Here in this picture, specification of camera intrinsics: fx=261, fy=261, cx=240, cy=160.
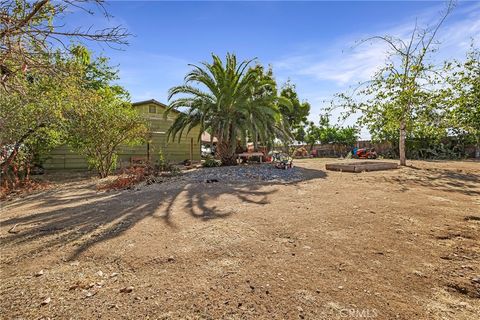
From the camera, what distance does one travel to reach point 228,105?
11.6 metres

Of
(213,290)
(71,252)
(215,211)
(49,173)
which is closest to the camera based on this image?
(213,290)

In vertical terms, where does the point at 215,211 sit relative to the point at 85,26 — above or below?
below

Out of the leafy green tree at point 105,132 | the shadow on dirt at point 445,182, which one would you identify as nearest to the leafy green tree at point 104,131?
the leafy green tree at point 105,132

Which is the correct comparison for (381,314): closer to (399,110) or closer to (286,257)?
(286,257)

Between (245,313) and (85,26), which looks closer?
(245,313)

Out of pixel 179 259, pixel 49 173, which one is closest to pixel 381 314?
pixel 179 259

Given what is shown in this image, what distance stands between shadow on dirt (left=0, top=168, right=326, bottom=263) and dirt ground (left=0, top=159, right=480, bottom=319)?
0.10 feet

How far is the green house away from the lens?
14127 millimetres

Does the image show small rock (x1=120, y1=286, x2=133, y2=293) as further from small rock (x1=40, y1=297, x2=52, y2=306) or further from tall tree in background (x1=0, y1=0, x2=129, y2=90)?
tall tree in background (x1=0, y1=0, x2=129, y2=90)

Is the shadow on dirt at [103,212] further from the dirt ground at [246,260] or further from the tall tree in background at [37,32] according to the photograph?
the tall tree in background at [37,32]

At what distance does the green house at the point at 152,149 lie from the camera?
14127 millimetres

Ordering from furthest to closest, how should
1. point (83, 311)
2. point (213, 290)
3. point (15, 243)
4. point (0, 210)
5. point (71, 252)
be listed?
point (0, 210), point (15, 243), point (71, 252), point (213, 290), point (83, 311)

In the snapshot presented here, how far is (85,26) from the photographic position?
2.40 m

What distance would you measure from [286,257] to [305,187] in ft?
13.6
